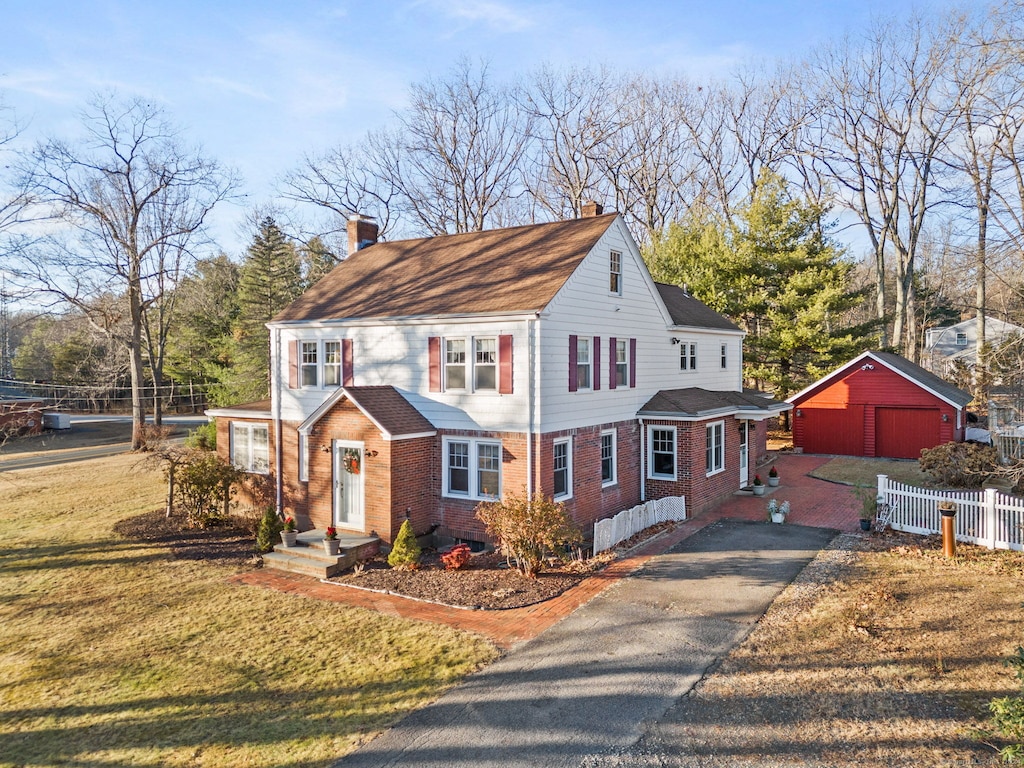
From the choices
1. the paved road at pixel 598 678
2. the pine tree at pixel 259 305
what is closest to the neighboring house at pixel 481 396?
the paved road at pixel 598 678

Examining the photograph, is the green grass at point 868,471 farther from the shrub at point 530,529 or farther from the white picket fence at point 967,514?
the shrub at point 530,529

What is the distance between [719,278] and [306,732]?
97.7ft

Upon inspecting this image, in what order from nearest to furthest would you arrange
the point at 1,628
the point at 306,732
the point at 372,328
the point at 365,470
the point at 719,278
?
the point at 306,732, the point at 1,628, the point at 365,470, the point at 372,328, the point at 719,278

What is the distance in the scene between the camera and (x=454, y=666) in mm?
9469

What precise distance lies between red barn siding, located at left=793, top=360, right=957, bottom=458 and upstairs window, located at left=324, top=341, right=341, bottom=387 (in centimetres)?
2102

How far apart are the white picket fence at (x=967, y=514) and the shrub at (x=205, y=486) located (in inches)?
706

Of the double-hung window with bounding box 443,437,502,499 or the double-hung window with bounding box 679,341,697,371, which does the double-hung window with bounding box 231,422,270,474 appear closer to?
the double-hung window with bounding box 443,437,502,499

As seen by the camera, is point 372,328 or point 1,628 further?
point 372,328

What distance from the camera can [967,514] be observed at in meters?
15.0

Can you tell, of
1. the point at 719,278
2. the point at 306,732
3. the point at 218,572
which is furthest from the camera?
the point at 719,278

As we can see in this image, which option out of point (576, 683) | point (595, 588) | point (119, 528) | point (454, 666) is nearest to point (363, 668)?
point (454, 666)

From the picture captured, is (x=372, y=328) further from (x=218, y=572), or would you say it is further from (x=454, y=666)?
(x=454, y=666)

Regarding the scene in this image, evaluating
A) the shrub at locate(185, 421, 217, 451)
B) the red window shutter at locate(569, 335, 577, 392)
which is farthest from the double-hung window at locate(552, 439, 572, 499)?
the shrub at locate(185, 421, 217, 451)

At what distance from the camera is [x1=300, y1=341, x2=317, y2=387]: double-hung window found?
18641 millimetres
